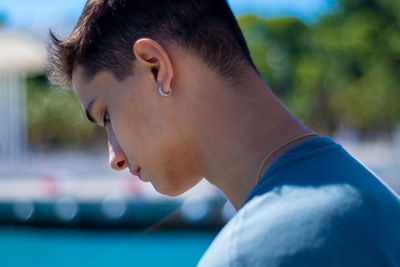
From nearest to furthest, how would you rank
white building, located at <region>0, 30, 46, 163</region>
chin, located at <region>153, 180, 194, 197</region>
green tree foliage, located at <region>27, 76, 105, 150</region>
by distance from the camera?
1. chin, located at <region>153, 180, 194, 197</region>
2. white building, located at <region>0, 30, 46, 163</region>
3. green tree foliage, located at <region>27, 76, 105, 150</region>

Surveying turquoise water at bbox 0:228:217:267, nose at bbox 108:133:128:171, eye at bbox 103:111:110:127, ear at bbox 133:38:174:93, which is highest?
ear at bbox 133:38:174:93

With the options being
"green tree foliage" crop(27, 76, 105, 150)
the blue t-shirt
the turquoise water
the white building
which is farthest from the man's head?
"green tree foliage" crop(27, 76, 105, 150)

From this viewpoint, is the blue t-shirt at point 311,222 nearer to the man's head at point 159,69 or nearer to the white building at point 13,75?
the man's head at point 159,69

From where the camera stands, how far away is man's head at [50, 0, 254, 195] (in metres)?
1.13

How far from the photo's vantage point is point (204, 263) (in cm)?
91

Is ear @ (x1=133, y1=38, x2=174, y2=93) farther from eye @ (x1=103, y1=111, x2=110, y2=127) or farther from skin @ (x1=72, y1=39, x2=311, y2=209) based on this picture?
eye @ (x1=103, y1=111, x2=110, y2=127)

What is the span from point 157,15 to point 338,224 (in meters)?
0.53

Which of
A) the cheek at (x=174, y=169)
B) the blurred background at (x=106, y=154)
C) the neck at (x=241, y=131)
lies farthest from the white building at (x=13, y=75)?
the neck at (x=241, y=131)

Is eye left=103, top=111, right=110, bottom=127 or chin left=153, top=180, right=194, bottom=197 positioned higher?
eye left=103, top=111, right=110, bottom=127

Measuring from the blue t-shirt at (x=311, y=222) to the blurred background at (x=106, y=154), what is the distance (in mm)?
711

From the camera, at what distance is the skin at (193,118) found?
110cm

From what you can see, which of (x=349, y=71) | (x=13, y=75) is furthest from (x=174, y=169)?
(x=349, y=71)

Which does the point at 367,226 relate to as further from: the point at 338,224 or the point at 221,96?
the point at 221,96

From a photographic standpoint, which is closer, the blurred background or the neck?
the neck
